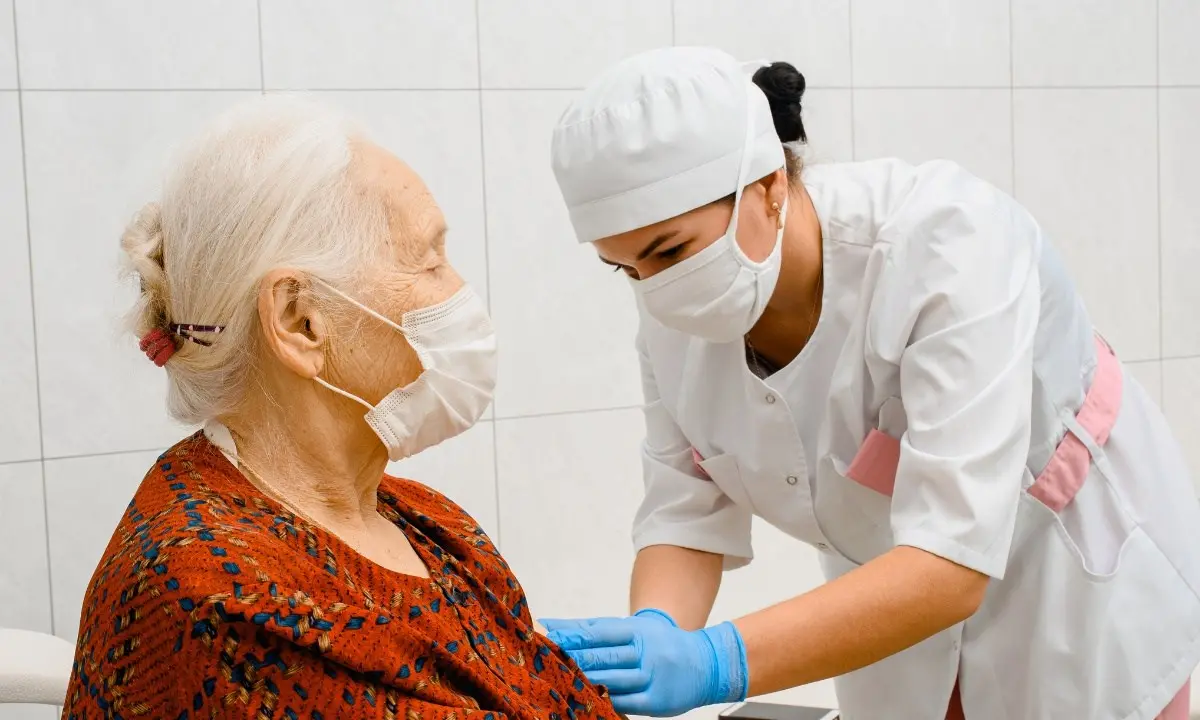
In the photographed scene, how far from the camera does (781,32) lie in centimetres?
275

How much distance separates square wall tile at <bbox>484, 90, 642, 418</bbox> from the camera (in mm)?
2502

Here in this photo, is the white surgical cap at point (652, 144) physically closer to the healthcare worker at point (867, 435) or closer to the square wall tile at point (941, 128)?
the healthcare worker at point (867, 435)

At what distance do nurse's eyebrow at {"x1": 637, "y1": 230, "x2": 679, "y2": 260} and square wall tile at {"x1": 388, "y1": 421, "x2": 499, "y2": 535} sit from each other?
1.07m

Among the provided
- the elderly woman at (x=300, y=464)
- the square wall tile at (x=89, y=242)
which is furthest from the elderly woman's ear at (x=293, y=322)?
the square wall tile at (x=89, y=242)

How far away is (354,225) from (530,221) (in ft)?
4.51

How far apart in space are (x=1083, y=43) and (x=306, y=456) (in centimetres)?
264

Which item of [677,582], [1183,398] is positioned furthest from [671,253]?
[1183,398]

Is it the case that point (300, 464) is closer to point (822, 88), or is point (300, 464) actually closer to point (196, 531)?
point (196, 531)

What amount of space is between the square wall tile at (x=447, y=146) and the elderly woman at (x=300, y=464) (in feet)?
3.88

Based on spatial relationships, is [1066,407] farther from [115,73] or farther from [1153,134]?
[1153,134]

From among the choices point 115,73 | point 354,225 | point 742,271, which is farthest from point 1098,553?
point 115,73

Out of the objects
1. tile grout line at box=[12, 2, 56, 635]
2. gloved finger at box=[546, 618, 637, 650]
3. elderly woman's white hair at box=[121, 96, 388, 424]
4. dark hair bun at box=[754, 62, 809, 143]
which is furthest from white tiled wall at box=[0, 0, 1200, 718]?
gloved finger at box=[546, 618, 637, 650]

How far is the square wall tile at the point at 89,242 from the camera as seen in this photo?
2.13 m

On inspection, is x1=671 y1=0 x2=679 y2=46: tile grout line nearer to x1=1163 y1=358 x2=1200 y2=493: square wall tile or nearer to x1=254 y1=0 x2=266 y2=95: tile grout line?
x1=254 y1=0 x2=266 y2=95: tile grout line
